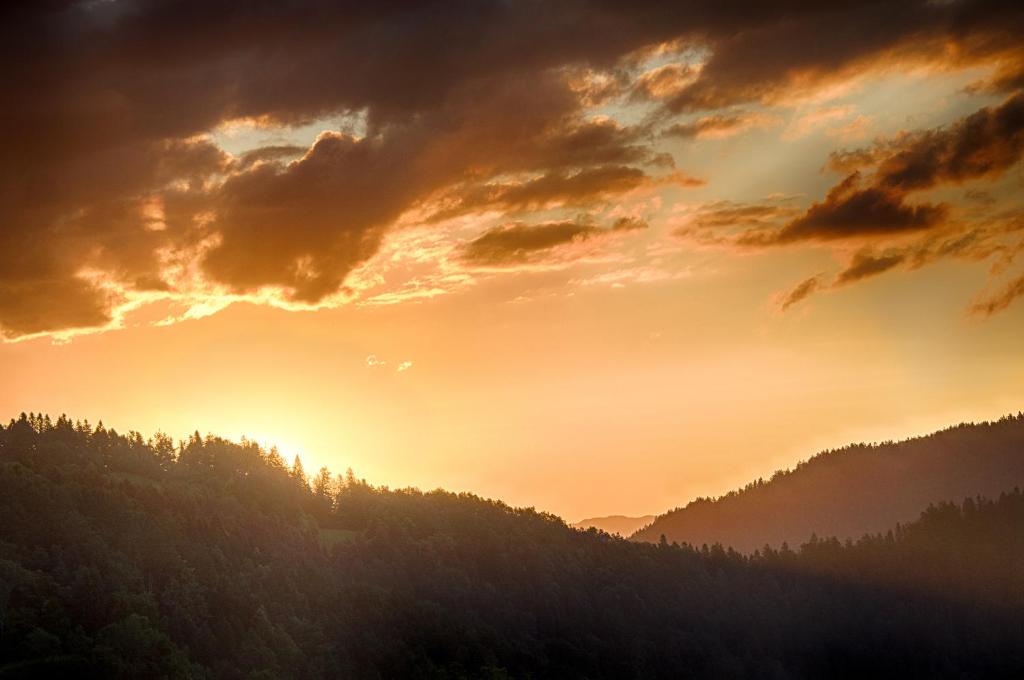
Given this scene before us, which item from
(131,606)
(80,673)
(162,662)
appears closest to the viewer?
(80,673)

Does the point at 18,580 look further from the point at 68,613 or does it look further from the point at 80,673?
the point at 80,673

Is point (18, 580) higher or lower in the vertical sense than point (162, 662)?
higher

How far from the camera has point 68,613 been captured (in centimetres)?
18612

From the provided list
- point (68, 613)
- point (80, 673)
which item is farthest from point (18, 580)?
point (80, 673)

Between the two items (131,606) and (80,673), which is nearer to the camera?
(80,673)

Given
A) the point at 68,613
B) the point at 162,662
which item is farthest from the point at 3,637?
the point at 162,662

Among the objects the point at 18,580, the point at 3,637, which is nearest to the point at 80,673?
the point at 3,637

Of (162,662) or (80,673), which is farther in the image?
(162,662)

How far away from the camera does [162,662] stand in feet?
602

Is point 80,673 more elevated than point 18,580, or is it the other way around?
point 18,580

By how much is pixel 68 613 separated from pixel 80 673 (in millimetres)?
17087

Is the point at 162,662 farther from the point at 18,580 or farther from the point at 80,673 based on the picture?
the point at 18,580

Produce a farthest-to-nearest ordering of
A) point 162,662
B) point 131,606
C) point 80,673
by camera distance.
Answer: point 131,606, point 162,662, point 80,673

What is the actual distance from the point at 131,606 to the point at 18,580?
18671 millimetres
